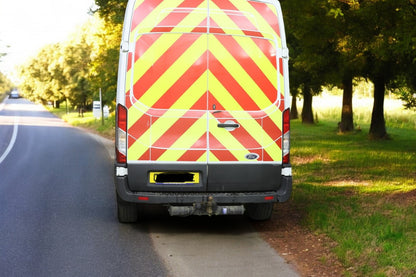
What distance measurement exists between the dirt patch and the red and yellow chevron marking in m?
1.02

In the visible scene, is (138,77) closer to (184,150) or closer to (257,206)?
(184,150)

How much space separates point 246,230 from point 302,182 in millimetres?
3820

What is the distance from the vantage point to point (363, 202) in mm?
8812

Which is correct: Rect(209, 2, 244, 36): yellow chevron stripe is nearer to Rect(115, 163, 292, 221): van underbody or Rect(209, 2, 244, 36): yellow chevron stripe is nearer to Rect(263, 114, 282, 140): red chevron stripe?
Rect(263, 114, 282, 140): red chevron stripe

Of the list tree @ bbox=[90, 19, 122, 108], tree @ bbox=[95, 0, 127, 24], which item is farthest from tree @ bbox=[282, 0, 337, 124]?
tree @ bbox=[90, 19, 122, 108]

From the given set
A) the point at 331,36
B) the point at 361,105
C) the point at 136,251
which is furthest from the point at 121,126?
the point at 361,105

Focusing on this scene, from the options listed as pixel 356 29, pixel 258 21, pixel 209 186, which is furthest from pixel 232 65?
pixel 356 29

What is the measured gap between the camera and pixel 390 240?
6.52 meters

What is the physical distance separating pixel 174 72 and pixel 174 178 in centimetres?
121

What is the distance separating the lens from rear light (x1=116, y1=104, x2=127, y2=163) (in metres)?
6.84

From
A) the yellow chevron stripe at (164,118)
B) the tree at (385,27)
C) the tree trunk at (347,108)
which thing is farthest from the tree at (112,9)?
the yellow chevron stripe at (164,118)

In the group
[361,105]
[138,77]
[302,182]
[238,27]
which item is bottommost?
[361,105]

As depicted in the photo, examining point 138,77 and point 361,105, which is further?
point 361,105

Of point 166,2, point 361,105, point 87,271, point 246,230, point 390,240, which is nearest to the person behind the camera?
point 87,271
